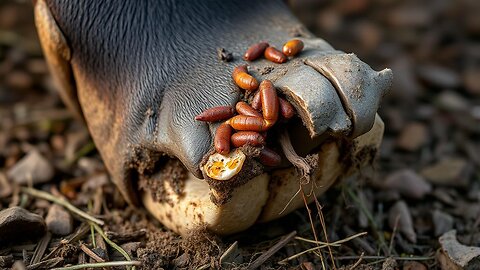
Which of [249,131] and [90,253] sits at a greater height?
[249,131]

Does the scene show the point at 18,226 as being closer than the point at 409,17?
Yes

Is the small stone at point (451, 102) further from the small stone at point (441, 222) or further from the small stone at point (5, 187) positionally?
the small stone at point (5, 187)

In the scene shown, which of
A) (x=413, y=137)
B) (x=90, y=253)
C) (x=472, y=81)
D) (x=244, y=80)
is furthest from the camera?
(x=472, y=81)

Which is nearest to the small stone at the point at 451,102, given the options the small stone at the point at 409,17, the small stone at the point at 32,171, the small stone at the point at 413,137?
the small stone at the point at 413,137

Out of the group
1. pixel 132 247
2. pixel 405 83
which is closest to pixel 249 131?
pixel 132 247

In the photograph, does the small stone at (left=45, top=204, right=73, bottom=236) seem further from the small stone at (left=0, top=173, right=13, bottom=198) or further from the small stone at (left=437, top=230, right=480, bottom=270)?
the small stone at (left=437, top=230, right=480, bottom=270)

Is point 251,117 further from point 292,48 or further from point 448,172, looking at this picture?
point 448,172
